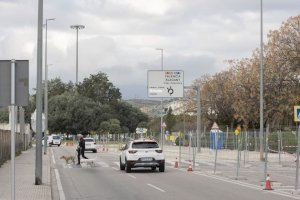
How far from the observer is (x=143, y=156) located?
2891 centimetres

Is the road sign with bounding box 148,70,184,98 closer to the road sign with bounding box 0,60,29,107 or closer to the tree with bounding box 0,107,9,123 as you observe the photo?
the road sign with bounding box 0,60,29,107

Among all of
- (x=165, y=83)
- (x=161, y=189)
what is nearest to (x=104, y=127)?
(x=165, y=83)

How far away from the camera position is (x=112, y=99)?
130 meters

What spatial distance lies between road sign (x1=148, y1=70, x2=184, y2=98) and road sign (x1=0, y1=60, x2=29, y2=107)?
4098 centimetres

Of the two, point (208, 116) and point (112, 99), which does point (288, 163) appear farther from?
point (112, 99)

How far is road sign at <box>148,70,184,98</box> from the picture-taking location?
174 ft

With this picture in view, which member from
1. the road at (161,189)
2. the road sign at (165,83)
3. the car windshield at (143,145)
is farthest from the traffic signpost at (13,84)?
the road sign at (165,83)

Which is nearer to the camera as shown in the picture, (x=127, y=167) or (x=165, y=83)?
(x=127, y=167)

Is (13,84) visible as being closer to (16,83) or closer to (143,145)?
(16,83)

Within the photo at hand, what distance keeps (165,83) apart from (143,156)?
81.7 ft

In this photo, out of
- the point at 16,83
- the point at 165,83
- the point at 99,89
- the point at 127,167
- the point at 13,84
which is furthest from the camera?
the point at 99,89

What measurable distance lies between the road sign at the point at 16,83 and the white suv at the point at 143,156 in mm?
17127

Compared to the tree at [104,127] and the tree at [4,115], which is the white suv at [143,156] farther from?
the tree at [4,115]

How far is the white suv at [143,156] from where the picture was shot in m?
28.9
